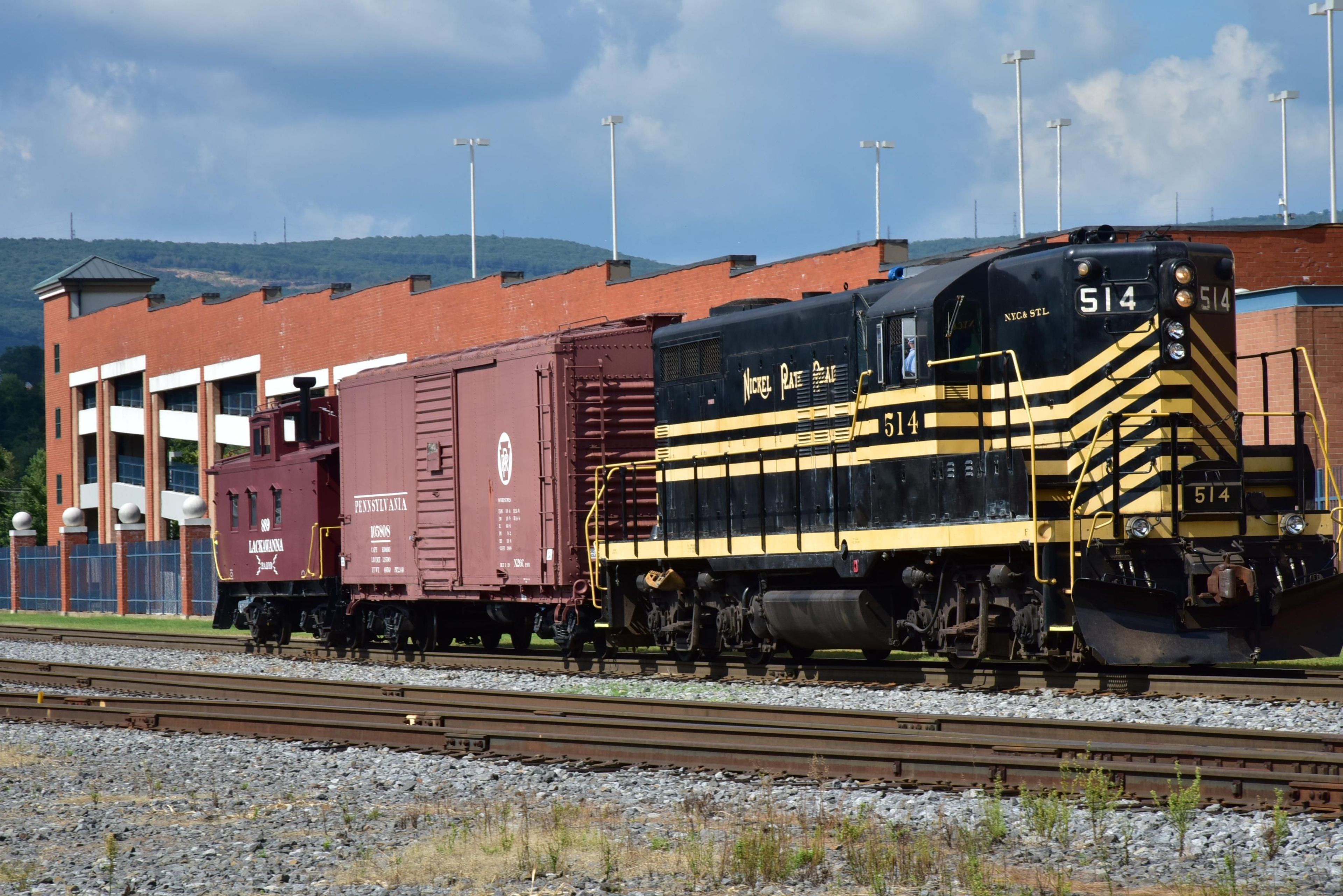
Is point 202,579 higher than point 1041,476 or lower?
lower

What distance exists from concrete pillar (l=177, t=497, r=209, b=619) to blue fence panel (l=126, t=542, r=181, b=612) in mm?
863

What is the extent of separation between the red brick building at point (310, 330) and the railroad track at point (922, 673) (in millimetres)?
3909

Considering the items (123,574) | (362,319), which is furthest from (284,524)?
(123,574)

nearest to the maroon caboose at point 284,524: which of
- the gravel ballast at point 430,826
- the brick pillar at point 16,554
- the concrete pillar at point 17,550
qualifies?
the gravel ballast at point 430,826

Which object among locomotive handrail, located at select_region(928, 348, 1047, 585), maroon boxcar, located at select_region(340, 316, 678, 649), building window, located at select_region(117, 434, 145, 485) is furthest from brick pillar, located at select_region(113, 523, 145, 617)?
locomotive handrail, located at select_region(928, 348, 1047, 585)

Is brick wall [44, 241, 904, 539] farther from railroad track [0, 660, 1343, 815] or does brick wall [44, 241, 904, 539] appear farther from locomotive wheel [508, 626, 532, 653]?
railroad track [0, 660, 1343, 815]

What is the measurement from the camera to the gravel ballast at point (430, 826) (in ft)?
22.2

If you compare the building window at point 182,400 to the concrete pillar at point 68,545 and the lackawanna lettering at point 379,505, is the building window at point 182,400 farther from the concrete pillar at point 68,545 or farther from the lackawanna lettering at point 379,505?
the lackawanna lettering at point 379,505

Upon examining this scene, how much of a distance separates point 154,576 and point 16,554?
10.7m

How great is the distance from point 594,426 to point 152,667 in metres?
8.25

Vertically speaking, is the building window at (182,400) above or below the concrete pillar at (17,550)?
above

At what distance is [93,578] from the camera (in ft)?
145

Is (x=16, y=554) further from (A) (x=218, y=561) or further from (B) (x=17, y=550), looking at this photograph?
(A) (x=218, y=561)

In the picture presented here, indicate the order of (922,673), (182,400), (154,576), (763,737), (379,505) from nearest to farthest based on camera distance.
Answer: (763,737) → (922,673) → (379,505) → (154,576) → (182,400)
